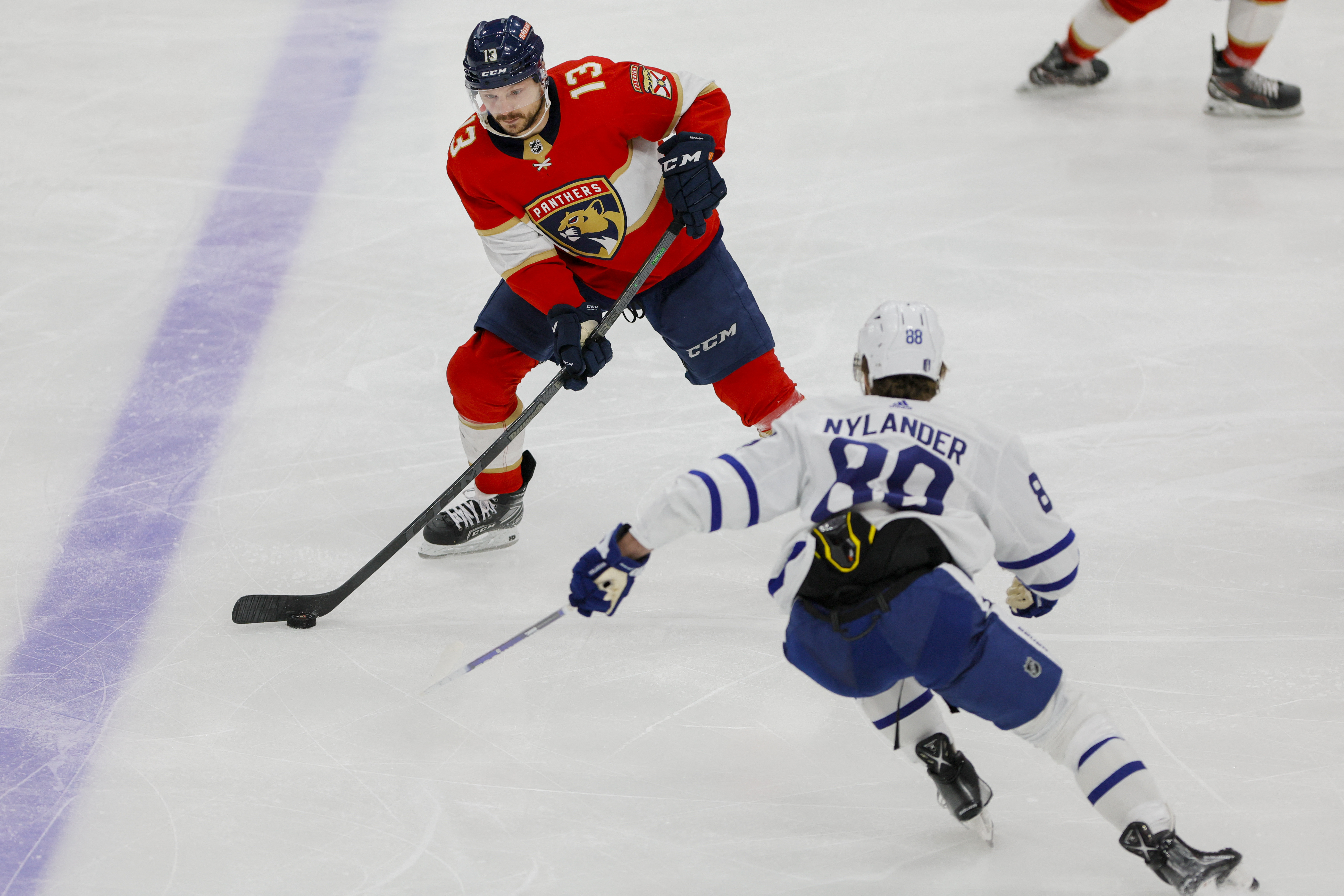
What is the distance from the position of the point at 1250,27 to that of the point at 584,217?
2.89m

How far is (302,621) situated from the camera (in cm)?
275

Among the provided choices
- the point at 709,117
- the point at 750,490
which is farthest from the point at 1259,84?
the point at 750,490

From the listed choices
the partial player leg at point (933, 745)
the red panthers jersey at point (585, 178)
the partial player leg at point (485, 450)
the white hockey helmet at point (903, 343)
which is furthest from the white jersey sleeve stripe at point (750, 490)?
the partial player leg at point (485, 450)

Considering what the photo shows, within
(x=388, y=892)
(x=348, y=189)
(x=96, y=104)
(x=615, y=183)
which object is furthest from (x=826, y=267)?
(x=96, y=104)

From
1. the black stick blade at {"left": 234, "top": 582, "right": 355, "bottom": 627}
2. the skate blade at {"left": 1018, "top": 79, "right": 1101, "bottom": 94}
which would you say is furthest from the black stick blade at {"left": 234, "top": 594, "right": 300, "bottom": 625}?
the skate blade at {"left": 1018, "top": 79, "right": 1101, "bottom": 94}

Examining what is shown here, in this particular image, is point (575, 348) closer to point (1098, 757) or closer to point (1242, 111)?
point (1098, 757)

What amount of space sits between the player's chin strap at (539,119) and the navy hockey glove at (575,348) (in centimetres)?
35

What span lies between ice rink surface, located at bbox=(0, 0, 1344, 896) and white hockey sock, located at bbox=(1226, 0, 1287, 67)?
0.23m

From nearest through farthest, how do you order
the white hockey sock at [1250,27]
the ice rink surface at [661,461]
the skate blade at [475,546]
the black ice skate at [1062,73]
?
the ice rink surface at [661,461] → the skate blade at [475,546] → the white hockey sock at [1250,27] → the black ice skate at [1062,73]

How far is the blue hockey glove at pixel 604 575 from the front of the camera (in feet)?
6.55

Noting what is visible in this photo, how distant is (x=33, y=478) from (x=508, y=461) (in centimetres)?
124

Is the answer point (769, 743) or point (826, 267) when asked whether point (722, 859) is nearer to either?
point (769, 743)

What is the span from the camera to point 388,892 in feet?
7.08

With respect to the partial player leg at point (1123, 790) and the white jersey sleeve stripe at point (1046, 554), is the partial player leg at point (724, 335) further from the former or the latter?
the partial player leg at point (1123, 790)
